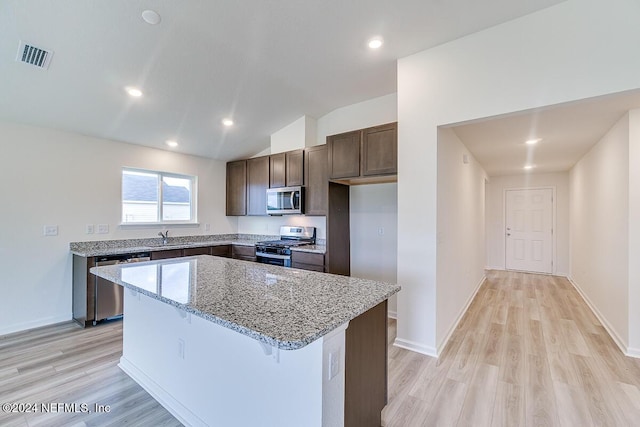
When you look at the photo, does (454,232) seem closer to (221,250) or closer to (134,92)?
(221,250)

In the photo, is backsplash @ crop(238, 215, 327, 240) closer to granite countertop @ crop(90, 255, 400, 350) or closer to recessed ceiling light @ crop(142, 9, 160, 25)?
granite countertop @ crop(90, 255, 400, 350)

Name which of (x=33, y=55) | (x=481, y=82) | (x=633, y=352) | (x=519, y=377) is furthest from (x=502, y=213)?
(x=33, y=55)

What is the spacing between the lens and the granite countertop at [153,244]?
3.57m

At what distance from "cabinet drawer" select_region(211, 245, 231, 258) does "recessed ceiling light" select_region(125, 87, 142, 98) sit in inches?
91.4

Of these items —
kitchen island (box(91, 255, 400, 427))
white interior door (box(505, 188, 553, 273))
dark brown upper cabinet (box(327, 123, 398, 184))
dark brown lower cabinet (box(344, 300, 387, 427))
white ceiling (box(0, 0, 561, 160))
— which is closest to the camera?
kitchen island (box(91, 255, 400, 427))

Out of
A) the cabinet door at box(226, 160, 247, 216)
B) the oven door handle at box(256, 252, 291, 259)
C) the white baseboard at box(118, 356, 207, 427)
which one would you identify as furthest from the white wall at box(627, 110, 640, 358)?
the cabinet door at box(226, 160, 247, 216)

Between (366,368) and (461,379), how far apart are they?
1231mm

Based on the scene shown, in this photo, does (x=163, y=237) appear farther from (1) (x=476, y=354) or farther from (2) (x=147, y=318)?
(1) (x=476, y=354)

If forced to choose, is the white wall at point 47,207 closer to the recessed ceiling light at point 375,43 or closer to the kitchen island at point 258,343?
the kitchen island at point 258,343

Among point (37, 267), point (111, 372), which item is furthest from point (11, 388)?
point (37, 267)

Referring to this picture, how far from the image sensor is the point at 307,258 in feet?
12.7

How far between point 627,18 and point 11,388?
5.16 metres

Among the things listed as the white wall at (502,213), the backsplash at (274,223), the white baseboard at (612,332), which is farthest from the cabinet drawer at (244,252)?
the white wall at (502,213)

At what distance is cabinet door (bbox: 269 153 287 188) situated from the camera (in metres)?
4.41
